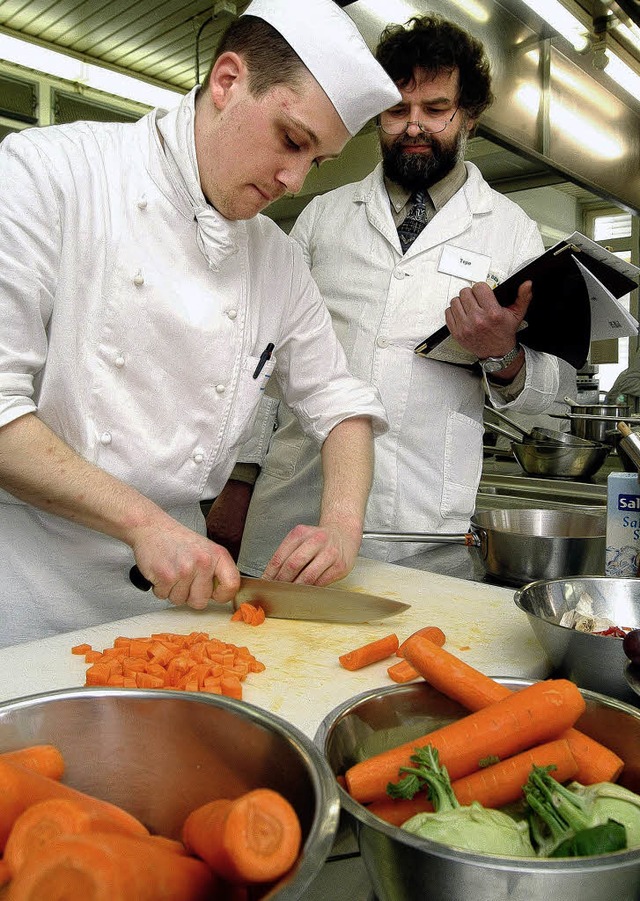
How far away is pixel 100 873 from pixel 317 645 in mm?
766

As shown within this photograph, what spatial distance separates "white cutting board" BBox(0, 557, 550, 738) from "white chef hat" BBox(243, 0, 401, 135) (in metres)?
0.83

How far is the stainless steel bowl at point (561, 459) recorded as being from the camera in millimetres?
2738

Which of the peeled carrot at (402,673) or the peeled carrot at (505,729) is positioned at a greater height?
the peeled carrot at (505,729)

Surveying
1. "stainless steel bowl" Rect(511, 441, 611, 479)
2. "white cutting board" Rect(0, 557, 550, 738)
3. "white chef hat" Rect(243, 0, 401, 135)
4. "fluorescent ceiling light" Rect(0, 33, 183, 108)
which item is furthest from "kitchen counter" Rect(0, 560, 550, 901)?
"fluorescent ceiling light" Rect(0, 33, 183, 108)

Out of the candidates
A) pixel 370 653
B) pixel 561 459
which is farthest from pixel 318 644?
pixel 561 459

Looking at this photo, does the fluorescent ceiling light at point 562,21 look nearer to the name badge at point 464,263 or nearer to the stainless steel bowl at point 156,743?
the name badge at point 464,263

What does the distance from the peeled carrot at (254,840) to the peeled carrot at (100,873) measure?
0.03 meters

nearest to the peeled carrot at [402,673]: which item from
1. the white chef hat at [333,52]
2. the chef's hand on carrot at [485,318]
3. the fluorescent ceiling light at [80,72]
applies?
the white chef hat at [333,52]

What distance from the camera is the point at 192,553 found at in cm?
114

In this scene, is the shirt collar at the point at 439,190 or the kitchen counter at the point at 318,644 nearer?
the kitchen counter at the point at 318,644

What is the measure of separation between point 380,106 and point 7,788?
48.5 inches

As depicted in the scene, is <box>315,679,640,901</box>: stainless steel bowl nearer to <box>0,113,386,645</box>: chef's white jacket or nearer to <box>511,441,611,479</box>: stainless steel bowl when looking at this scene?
<box>0,113,386,645</box>: chef's white jacket

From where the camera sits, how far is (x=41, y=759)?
2.07ft

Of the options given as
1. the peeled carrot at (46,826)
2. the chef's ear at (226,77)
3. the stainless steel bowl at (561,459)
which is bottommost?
the peeled carrot at (46,826)
